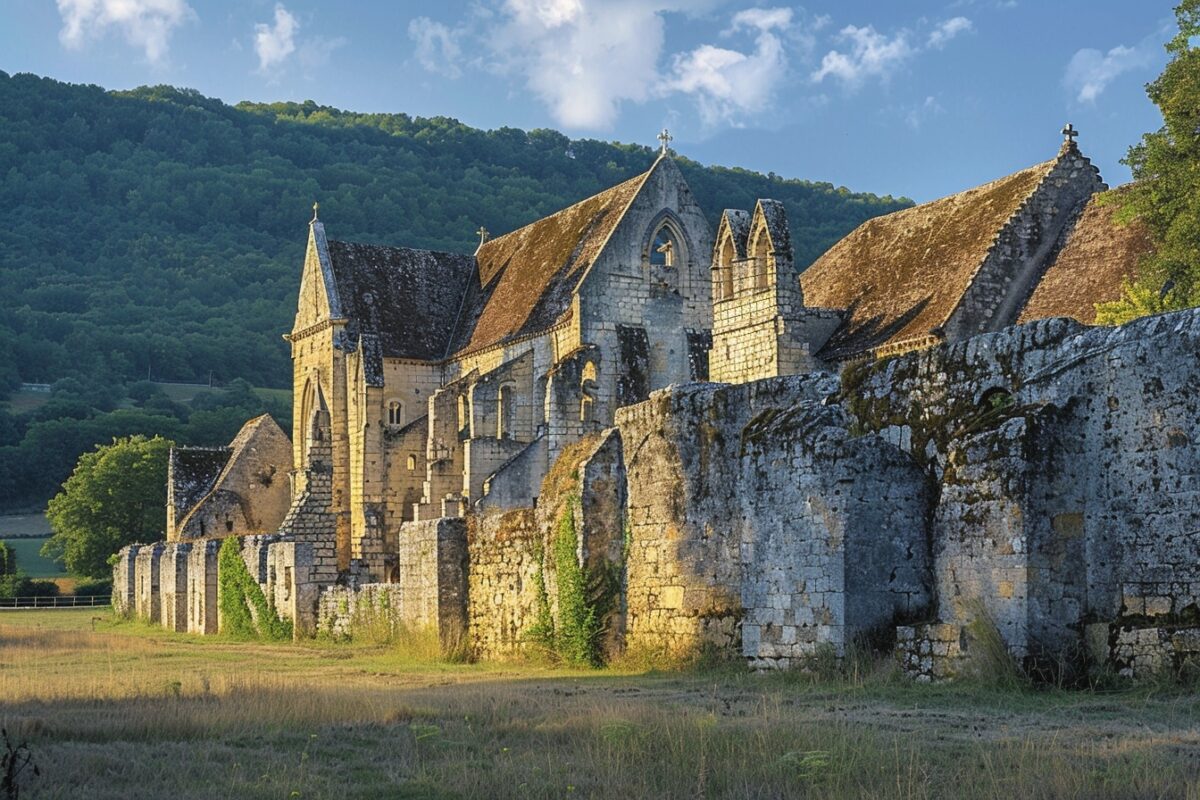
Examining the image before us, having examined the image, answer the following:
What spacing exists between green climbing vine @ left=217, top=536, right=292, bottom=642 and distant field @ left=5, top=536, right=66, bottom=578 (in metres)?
43.0

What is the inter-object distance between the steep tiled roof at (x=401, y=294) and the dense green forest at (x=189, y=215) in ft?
97.1

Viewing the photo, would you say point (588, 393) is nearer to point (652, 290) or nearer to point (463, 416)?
point (652, 290)

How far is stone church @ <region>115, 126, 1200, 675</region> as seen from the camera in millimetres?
16328

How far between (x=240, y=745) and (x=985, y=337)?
29.5ft

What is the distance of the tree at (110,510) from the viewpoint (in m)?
Answer: 66.4

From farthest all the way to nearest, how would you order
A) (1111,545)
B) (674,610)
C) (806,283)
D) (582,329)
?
(582,329), (806,283), (674,610), (1111,545)

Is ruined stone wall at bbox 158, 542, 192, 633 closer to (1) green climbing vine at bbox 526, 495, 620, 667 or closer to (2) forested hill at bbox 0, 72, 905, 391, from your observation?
(1) green climbing vine at bbox 526, 495, 620, 667

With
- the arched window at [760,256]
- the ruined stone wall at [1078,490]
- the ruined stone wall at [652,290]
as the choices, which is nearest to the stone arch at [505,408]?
the ruined stone wall at [652,290]

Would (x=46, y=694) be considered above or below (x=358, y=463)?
below

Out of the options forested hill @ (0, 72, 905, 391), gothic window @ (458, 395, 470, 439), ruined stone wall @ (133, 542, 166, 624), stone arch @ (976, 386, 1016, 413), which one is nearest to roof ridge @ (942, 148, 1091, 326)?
stone arch @ (976, 386, 1016, 413)

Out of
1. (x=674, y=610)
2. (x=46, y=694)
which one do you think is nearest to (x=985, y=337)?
(x=674, y=610)

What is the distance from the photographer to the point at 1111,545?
1478cm

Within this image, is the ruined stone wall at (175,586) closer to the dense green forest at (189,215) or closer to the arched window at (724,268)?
the arched window at (724,268)

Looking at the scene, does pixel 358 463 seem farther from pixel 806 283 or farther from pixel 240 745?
pixel 240 745
